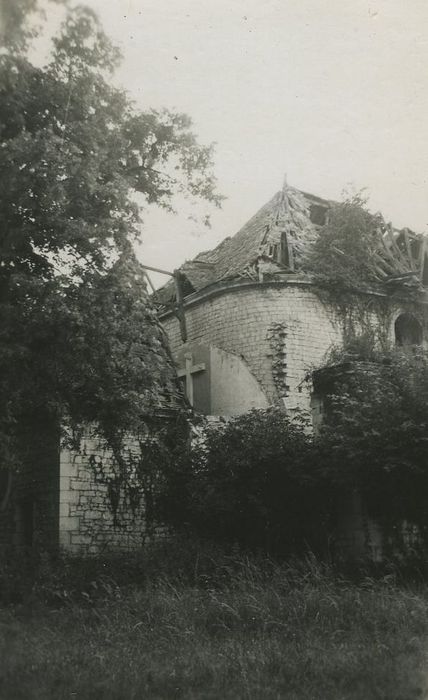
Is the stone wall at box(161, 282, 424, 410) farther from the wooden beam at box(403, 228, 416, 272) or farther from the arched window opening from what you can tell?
the wooden beam at box(403, 228, 416, 272)

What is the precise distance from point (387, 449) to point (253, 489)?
310cm

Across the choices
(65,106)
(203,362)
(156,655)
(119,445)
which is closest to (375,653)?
(156,655)

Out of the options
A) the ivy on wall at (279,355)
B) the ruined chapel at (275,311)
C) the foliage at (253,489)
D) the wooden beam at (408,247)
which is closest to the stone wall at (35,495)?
the foliage at (253,489)

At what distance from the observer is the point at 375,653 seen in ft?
23.6

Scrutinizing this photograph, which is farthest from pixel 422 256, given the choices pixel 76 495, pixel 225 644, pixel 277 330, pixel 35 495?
pixel 225 644

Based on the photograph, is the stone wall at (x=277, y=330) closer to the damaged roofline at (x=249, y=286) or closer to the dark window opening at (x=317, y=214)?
the damaged roofline at (x=249, y=286)

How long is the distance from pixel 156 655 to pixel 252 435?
7.37 meters

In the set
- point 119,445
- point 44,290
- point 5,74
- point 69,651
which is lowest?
point 69,651

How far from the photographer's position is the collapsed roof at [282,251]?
20859mm

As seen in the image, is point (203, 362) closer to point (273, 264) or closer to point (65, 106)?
point (273, 264)

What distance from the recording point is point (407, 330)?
22250mm

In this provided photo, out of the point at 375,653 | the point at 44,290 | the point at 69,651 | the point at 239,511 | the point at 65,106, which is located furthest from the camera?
the point at 239,511

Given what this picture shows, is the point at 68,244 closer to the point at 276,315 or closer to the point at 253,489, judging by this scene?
the point at 253,489

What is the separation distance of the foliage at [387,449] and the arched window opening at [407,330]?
8657mm
